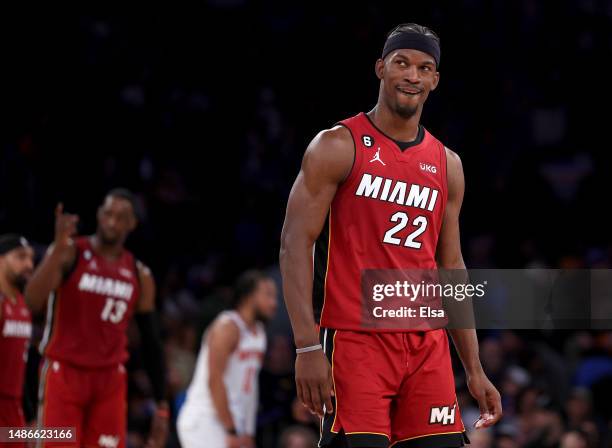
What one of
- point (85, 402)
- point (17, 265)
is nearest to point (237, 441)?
point (85, 402)

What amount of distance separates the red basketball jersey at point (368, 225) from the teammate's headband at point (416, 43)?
32 cm

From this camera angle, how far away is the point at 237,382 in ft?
23.5

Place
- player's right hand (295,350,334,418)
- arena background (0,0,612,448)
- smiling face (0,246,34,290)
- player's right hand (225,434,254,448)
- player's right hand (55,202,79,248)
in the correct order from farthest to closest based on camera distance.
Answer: arena background (0,0,612,448) < player's right hand (225,434,254,448) < smiling face (0,246,34,290) < player's right hand (55,202,79,248) < player's right hand (295,350,334,418)

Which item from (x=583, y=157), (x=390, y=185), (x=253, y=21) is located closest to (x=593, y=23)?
(x=583, y=157)

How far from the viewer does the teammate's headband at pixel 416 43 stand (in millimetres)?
3930

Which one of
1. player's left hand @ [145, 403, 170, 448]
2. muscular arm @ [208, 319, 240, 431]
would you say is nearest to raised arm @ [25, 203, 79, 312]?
player's left hand @ [145, 403, 170, 448]

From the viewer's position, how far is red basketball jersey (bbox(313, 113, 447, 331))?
3867 millimetres

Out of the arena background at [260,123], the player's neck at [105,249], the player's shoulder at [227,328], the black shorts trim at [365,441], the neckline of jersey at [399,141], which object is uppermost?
the arena background at [260,123]

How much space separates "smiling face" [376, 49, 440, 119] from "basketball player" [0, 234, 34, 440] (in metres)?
3.27

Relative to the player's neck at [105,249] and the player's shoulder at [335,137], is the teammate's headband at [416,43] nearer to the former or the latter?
the player's shoulder at [335,137]

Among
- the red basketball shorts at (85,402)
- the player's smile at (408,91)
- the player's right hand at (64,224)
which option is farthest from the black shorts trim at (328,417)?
the red basketball shorts at (85,402)

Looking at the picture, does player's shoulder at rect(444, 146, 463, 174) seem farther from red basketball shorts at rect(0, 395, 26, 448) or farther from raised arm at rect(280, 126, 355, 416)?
red basketball shorts at rect(0, 395, 26, 448)

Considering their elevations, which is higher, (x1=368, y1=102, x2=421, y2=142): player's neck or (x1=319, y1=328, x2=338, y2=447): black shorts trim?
(x1=368, y1=102, x2=421, y2=142): player's neck

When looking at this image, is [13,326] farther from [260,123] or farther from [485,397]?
[260,123]
